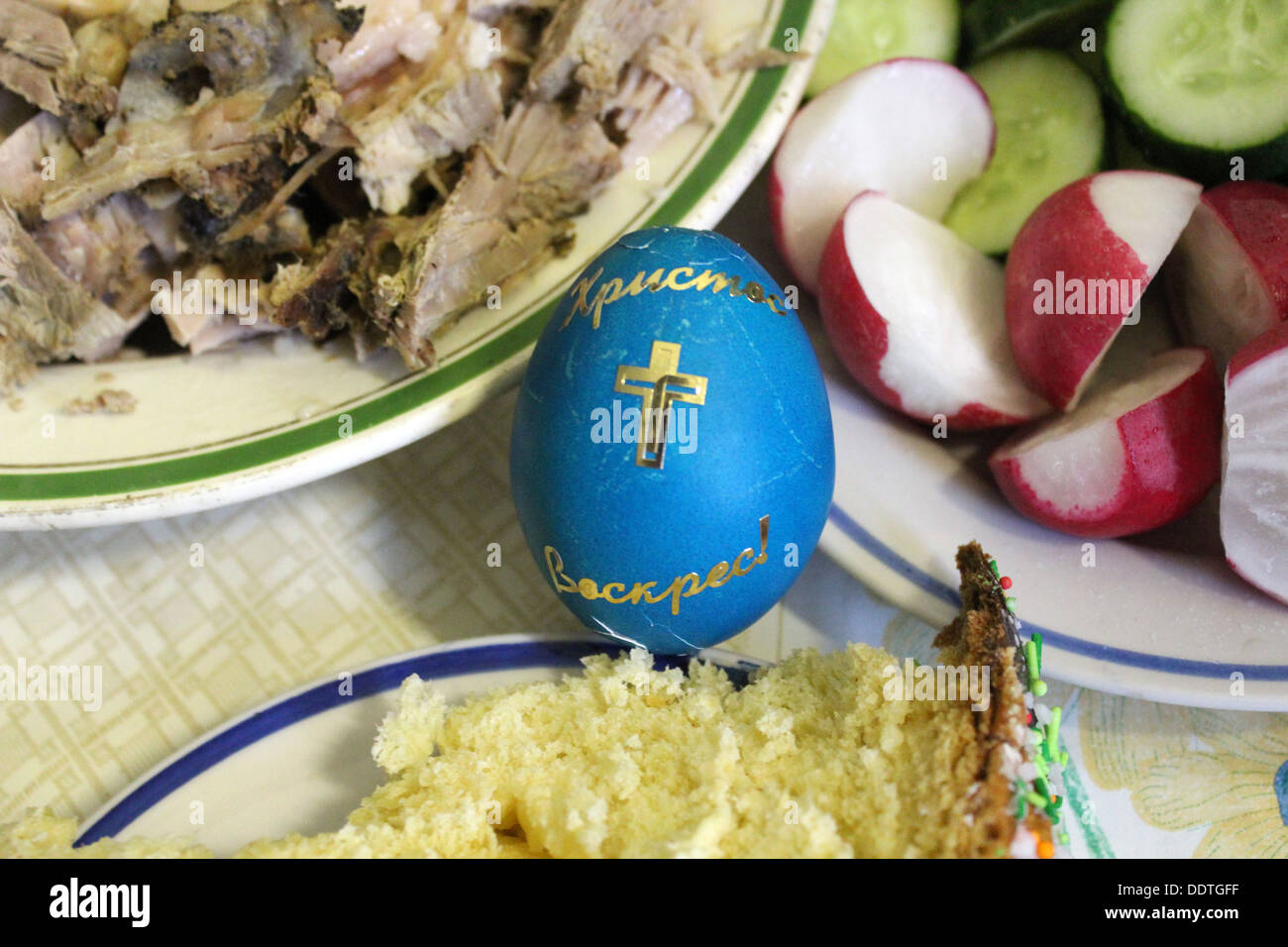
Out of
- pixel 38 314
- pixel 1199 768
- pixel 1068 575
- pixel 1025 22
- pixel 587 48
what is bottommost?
pixel 1199 768

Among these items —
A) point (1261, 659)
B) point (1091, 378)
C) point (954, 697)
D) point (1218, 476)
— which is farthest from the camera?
point (1091, 378)

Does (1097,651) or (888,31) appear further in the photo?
(888,31)

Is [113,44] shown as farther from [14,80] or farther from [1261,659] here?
[1261,659]

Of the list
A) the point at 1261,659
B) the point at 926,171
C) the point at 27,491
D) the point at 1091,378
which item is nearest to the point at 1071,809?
the point at 1261,659

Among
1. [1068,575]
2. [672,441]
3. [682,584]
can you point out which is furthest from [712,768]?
[1068,575]

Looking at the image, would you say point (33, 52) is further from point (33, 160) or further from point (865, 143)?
point (865, 143)

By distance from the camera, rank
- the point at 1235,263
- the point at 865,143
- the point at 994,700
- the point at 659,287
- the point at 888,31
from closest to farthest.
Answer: the point at 994,700 < the point at 659,287 < the point at 1235,263 < the point at 865,143 < the point at 888,31
